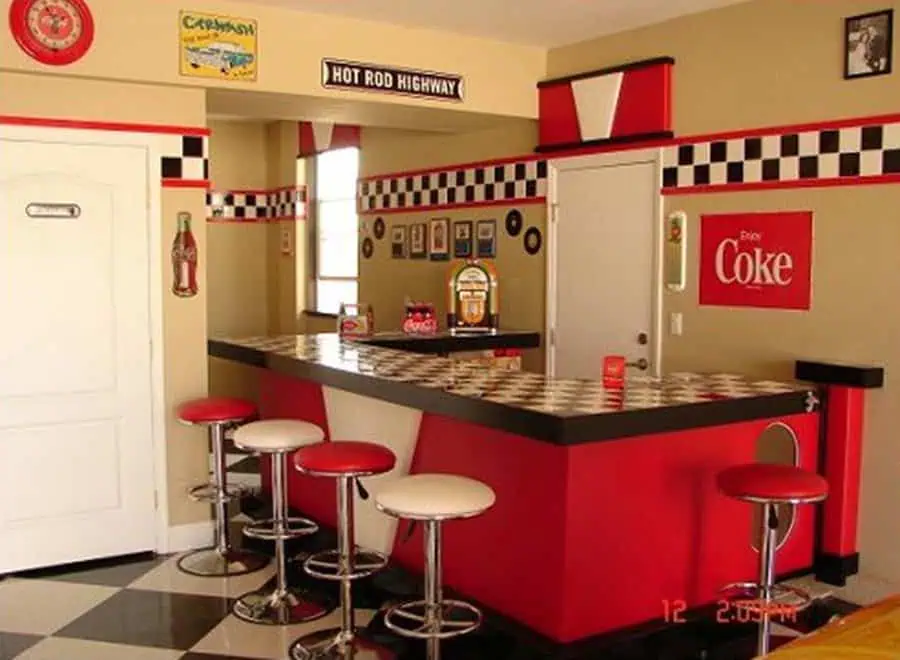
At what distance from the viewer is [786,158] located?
4539 millimetres

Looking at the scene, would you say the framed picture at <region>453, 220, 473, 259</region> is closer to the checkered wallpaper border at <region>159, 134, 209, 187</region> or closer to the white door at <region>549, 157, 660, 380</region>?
the white door at <region>549, 157, 660, 380</region>

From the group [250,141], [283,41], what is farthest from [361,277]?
[283,41]

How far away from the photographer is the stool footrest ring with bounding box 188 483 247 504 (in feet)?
15.3

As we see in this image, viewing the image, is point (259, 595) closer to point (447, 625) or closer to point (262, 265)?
point (447, 625)

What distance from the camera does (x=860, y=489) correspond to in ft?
14.1

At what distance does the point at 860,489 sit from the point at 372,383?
2.22 metres

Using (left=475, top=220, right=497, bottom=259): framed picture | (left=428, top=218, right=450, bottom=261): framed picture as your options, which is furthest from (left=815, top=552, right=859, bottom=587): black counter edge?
(left=428, top=218, right=450, bottom=261): framed picture

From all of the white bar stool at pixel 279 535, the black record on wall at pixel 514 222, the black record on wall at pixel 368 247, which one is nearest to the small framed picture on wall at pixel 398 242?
the black record on wall at pixel 368 247

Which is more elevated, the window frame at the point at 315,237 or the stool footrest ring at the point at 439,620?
the window frame at the point at 315,237

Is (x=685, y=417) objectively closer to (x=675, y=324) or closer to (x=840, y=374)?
(x=840, y=374)

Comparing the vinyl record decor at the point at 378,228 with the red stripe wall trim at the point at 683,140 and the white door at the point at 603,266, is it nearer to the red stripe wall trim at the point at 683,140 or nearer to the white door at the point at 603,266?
the red stripe wall trim at the point at 683,140

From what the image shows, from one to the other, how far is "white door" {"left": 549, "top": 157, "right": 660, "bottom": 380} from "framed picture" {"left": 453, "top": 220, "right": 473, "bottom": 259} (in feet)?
2.63

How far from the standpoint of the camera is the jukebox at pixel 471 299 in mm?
5957

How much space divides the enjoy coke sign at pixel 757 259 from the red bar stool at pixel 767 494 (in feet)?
4.87
